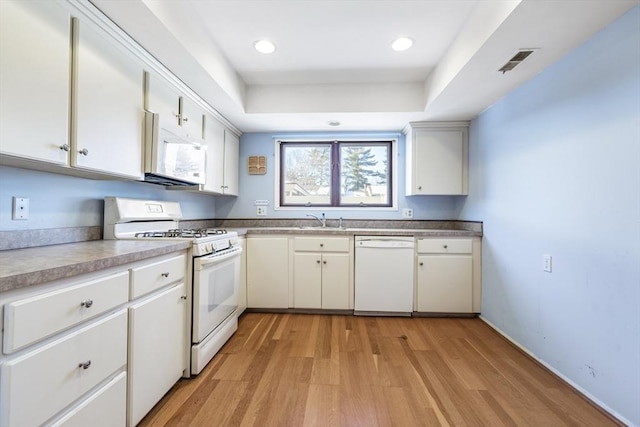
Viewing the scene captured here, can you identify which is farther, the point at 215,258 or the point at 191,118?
the point at 191,118

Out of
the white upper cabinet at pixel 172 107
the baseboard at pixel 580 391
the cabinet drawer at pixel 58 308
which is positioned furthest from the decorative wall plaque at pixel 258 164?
the baseboard at pixel 580 391

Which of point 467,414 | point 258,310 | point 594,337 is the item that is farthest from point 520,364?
point 258,310

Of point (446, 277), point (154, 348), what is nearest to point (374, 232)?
point (446, 277)

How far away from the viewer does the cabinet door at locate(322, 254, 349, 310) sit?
275cm

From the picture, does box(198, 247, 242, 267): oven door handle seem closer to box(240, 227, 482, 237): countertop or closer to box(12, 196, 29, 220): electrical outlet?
box(240, 227, 482, 237): countertop

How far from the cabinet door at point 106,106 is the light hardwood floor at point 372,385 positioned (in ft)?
4.47

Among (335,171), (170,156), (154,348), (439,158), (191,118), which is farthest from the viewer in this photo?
(335,171)

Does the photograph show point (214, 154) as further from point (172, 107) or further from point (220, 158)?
point (172, 107)

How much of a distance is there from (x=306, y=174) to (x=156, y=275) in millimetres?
2267

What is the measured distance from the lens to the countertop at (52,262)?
0.78m

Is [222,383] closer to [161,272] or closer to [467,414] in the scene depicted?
[161,272]

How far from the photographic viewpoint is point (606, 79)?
4.70 feet

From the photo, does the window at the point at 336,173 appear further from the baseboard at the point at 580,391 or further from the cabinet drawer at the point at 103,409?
the cabinet drawer at the point at 103,409

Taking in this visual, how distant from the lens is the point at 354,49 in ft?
6.95
